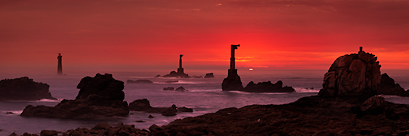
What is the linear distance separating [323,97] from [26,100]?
71775 mm

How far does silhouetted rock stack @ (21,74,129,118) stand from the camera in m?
52.6

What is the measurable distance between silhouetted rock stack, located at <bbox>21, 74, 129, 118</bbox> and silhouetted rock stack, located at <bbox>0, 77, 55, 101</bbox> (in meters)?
30.3

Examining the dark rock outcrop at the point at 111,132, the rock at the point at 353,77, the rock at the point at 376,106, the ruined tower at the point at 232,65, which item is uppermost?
the ruined tower at the point at 232,65

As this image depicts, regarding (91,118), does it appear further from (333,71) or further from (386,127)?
(386,127)

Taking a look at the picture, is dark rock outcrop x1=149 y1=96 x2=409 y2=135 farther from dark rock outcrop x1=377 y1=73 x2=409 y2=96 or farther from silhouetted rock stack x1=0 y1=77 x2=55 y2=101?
dark rock outcrop x1=377 y1=73 x2=409 y2=96

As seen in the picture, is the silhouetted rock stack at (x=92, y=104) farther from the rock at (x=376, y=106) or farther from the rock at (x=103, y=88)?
the rock at (x=376, y=106)

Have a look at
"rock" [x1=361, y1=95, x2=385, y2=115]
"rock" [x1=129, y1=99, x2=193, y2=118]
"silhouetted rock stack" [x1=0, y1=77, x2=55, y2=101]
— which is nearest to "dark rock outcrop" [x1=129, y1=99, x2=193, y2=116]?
"rock" [x1=129, y1=99, x2=193, y2=118]

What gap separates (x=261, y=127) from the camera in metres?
24.9

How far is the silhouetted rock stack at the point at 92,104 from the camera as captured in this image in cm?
5256

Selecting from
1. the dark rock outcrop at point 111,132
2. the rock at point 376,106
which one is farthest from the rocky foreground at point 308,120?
the dark rock outcrop at point 111,132

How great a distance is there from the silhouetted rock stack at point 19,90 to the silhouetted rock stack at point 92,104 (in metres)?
30.3

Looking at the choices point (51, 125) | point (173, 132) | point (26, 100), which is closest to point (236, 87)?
point (26, 100)

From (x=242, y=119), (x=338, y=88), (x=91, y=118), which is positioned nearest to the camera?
(x=242, y=119)

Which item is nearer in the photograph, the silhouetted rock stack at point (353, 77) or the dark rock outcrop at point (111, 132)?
the dark rock outcrop at point (111, 132)
